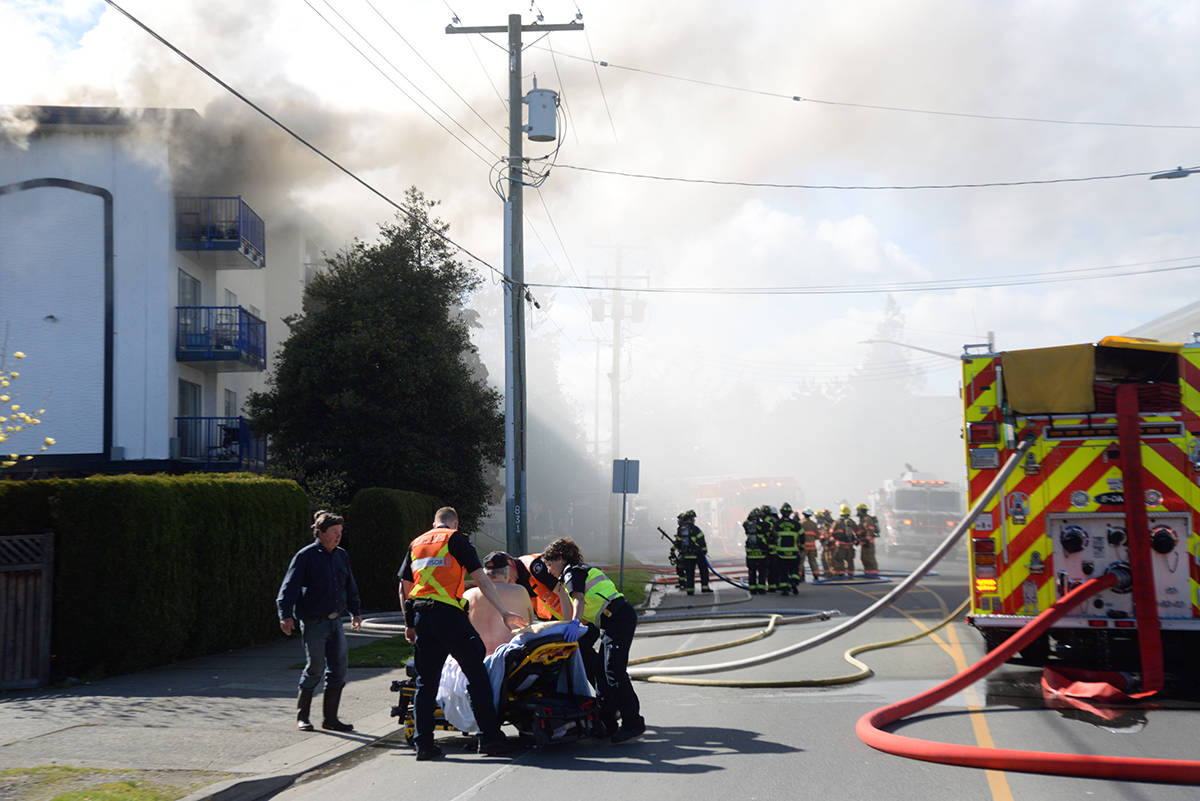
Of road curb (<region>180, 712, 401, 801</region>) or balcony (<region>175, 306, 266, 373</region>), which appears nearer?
road curb (<region>180, 712, 401, 801</region>)

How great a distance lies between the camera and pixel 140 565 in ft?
39.7

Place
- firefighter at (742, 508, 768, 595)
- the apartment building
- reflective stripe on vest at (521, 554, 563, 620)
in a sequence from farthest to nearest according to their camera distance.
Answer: the apartment building → firefighter at (742, 508, 768, 595) → reflective stripe on vest at (521, 554, 563, 620)

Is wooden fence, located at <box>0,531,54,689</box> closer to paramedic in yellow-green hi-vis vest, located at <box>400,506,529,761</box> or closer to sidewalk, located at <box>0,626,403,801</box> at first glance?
sidewalk, located at <box>0,626,403,801</box>

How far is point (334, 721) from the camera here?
877 centimetres

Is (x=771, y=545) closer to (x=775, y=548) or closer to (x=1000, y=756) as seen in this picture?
(x=775, y=548)

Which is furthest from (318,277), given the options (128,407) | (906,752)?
(906,752)

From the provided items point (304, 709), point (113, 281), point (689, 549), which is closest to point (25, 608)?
point (304, 709)

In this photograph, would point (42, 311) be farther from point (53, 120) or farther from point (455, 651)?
point (455, 651)

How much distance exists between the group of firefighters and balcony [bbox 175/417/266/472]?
10499 millimetres

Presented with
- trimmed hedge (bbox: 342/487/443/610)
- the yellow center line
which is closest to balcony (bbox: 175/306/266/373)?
trimmed hedge (bbox: 342/487/443/610)

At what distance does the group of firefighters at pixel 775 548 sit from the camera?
68.8 feet

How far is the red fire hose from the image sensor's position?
6324mm

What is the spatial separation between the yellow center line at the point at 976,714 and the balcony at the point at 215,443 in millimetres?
16310

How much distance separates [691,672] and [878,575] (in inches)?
619
